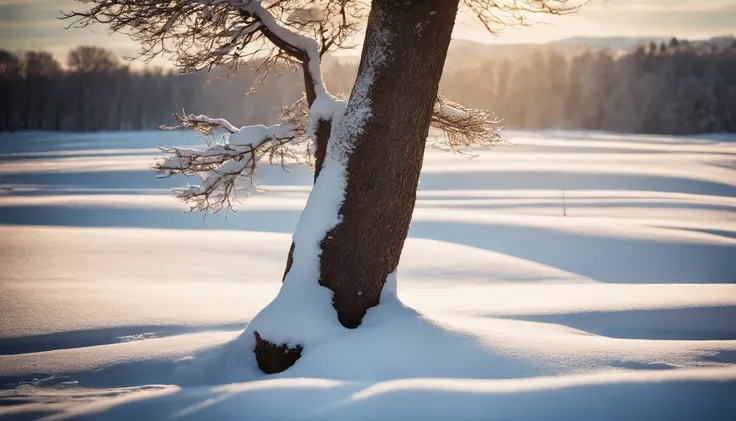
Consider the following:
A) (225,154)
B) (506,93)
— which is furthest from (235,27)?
(506,93)

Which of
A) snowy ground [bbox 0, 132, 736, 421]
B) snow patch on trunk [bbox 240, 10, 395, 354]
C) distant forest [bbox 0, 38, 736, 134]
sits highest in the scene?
distant forest [bbox 0, 38, 736, 134]

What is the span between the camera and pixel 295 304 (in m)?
4.52

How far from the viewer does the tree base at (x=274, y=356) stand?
4285 mm

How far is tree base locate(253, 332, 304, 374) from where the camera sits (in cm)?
429

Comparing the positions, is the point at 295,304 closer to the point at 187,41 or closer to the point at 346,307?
the point at 346,307

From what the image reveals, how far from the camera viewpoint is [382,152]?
4.42 meters

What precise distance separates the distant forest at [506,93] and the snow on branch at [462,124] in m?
60.8

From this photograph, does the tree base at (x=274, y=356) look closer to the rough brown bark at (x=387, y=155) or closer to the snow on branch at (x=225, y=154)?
the rough brown bark at (x=387, y=155)

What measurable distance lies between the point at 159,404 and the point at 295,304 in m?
1.42

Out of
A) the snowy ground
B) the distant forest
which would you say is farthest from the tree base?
the distant forest

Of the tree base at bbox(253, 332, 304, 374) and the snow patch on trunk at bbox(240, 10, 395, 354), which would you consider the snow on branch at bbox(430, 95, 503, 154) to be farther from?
the tree base at bbox(253, 332, 304, 374)

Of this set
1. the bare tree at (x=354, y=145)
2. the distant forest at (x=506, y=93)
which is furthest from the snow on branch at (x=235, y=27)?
the distant forest at (x=506, y=93)

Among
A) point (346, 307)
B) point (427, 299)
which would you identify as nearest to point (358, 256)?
point (346, 307)

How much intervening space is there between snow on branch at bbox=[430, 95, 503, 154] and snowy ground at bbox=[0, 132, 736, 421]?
1968 millimetres
